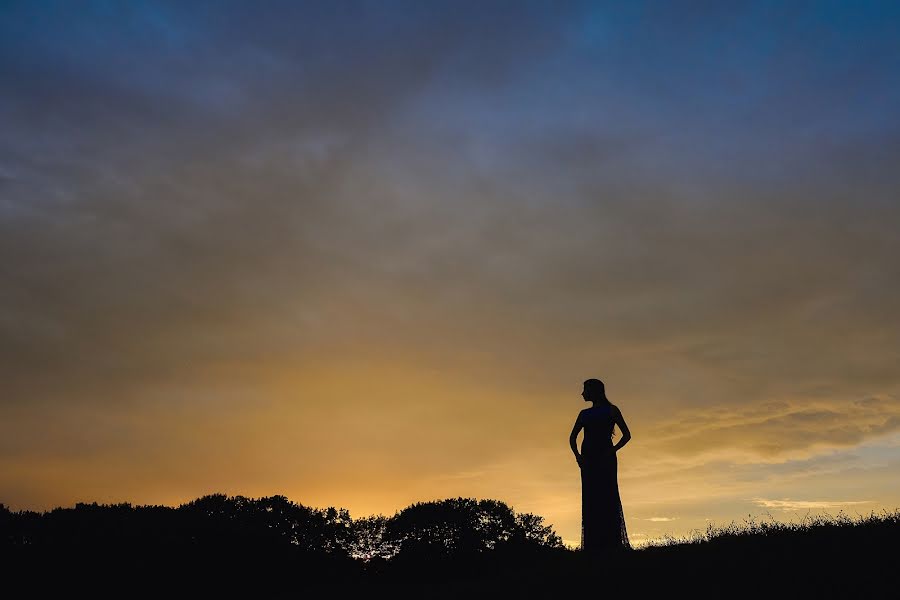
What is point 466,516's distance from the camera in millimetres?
22391

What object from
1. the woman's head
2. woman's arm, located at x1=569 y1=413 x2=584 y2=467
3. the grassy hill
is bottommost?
the grassy hill

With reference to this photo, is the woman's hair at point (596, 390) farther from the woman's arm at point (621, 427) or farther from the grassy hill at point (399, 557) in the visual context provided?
the grassy hill at point (399, 557)

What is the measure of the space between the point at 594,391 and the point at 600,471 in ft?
5.80

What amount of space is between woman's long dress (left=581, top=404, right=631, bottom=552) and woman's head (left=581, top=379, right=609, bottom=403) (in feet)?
0.62

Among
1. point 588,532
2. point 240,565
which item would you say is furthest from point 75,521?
point 588,532

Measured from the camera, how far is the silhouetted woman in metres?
15.5

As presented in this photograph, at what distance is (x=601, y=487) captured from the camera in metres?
15.6

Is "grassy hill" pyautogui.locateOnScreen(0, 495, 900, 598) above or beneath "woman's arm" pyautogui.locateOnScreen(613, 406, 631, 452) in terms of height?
beneath

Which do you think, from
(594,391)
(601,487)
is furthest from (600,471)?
(594,391)

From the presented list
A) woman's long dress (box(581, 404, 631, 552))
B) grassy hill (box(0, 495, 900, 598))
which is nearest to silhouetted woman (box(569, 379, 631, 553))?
woman's long dress (box(581, 404, 631, 552))

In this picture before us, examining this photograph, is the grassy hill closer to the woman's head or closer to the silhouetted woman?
the silhouetted woman

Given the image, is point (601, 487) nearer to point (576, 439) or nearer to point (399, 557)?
point (576, 439)

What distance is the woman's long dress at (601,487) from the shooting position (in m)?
15.5

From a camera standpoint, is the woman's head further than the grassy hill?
Yes
